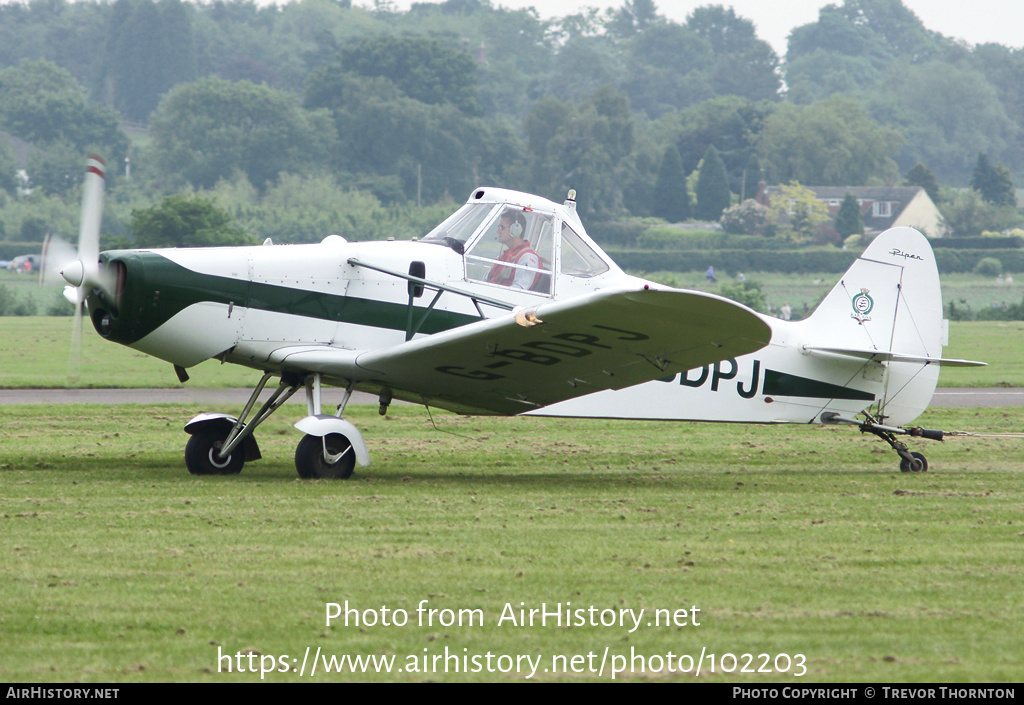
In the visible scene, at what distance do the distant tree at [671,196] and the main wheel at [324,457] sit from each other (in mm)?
99293

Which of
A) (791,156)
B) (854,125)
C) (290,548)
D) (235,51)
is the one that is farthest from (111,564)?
(235,51)

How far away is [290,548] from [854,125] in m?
128

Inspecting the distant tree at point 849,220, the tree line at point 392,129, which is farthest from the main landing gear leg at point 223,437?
the distant tree at point 849,220

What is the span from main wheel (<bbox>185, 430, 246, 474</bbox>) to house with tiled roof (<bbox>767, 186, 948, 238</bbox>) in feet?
317

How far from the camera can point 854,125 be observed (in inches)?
5034

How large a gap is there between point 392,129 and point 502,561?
100376mm

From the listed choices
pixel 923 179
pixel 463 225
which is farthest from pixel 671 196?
pixel 463 225

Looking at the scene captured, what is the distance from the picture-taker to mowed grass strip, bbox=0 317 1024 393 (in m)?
14.3

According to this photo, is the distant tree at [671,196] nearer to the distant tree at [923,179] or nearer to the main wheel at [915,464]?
the distant tree at [923,179]

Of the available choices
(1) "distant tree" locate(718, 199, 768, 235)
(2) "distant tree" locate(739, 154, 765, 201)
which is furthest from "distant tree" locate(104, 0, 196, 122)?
(1) "distant tree" locate(718, 199, 768, 235)

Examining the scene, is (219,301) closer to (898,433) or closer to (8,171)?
(898,433)

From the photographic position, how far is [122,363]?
25.6 meters

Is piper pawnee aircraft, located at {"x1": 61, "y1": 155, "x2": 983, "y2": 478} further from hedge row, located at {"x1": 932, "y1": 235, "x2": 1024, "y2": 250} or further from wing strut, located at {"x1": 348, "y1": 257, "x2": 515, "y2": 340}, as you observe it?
hedge row, located at {"x1": 932, "y1": 235, "x2": 1024, "y2": 250}

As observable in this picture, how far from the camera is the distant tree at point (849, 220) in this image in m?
98.1
